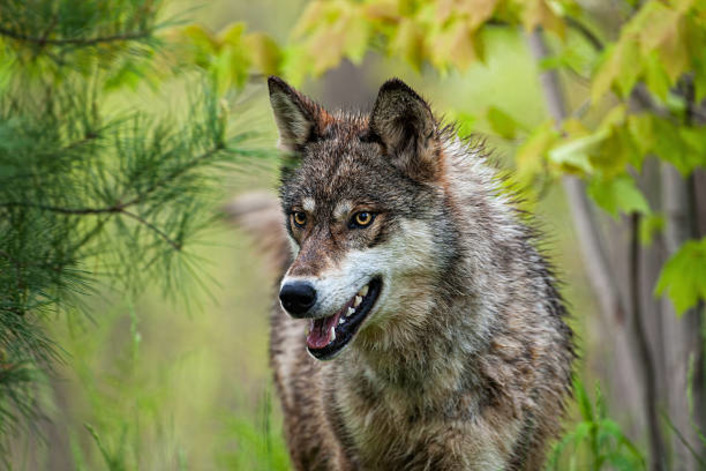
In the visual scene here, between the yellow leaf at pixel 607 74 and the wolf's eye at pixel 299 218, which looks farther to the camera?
the yellow leaf at pixel 607 74

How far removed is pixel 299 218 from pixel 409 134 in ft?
2.10

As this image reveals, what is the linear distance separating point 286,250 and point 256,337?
41.9 ft

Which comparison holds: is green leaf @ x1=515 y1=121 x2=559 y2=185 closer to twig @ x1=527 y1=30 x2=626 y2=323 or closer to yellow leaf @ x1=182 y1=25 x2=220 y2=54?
twig @ x1=527 y1=30 x2=626 y2=323

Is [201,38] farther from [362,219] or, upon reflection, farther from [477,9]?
[362,219]

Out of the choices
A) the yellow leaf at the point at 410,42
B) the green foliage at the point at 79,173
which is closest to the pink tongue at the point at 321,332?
the green foliage at the point at 79,173

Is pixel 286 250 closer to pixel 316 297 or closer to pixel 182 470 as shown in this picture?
pixel 182 470

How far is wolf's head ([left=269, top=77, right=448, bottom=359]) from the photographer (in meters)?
3.45

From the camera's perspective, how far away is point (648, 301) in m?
6.96

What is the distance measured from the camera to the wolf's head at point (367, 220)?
3.45 metres

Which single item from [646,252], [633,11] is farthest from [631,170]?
[633,11]

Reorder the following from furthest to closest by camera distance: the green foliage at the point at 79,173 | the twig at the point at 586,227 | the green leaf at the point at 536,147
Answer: the twig at the point at 586,227
the green leaf at the point at 536,147
the green foliage at the point at 79,173

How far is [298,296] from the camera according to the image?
130 inches

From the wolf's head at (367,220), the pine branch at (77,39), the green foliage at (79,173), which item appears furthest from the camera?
the wolf's head at (367,220)

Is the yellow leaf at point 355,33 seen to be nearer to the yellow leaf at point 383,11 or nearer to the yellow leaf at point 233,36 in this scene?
the yellow leaf at point 383,11
